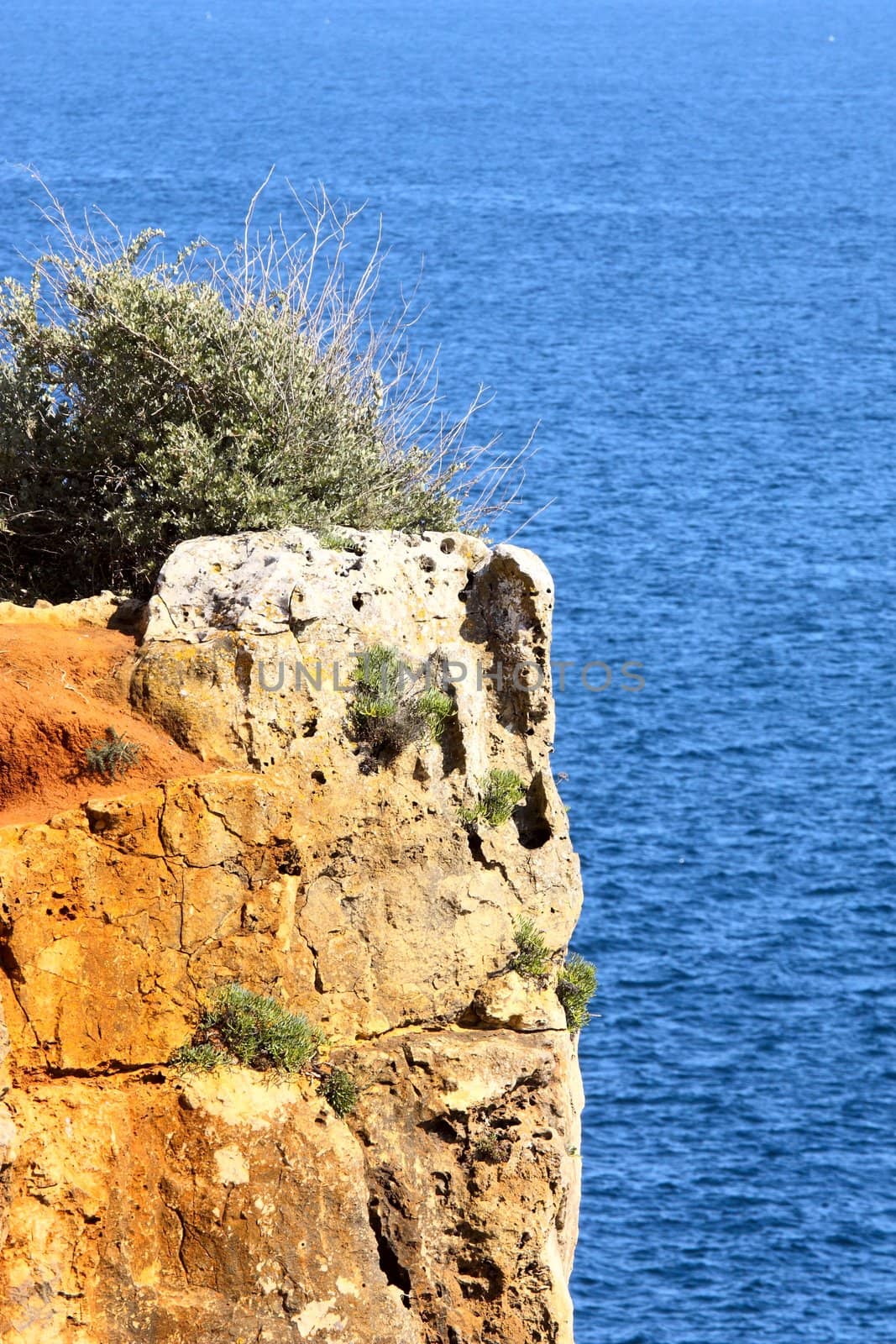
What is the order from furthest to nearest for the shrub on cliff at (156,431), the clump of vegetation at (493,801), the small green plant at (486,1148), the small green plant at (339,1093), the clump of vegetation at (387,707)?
1. the shrub on cliff at (156,431)
2. the clump of vegetation at (493,801)
3. the small green plant at (486,1148)
4. the clump of vegetation at (387,707)
5. the small green plant at (339,1093)

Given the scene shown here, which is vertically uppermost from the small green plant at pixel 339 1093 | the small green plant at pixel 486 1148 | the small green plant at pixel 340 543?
the small green plant at pixel 340 543

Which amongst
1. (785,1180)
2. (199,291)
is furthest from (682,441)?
(199,291)

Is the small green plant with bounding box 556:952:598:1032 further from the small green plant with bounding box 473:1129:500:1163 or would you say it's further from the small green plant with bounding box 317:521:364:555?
the small green plant with bounding box 317:521:364:555

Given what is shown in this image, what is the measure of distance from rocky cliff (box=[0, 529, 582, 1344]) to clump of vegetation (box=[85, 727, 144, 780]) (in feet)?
0.32

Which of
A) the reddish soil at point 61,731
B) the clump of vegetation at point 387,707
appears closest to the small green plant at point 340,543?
the clump of vegetation at point 387,707

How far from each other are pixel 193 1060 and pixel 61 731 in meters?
2.32

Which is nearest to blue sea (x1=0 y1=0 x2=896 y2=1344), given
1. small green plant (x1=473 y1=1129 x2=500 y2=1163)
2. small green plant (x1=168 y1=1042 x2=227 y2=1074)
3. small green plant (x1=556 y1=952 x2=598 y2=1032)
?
small green plant (x1=556 y1=952 x2=598 y2=1032)

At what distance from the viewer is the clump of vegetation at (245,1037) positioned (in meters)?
11.5

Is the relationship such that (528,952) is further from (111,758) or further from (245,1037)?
(111,758)

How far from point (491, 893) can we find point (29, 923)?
140 inches

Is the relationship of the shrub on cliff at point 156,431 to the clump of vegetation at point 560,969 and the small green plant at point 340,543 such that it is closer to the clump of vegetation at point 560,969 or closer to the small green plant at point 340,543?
the small green plant at point 340,543

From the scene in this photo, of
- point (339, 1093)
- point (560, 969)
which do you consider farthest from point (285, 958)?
point (560, 969)

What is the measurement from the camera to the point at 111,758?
38.0 feet

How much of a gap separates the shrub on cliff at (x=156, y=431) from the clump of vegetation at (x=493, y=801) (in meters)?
2.34
